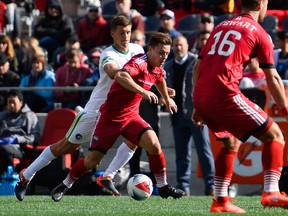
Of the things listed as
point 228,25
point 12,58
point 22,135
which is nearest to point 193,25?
point 12,58

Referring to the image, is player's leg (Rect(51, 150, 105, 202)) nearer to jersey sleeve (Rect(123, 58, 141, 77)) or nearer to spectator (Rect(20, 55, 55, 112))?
jersey sleeve (Rect(123, 58, 141, 77))

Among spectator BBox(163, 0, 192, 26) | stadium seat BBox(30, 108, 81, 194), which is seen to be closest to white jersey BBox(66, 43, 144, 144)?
stadium seat BBox(30, 108, 81, 194)

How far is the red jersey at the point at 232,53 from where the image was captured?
8820mm

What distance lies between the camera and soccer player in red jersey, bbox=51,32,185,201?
10.7 metres

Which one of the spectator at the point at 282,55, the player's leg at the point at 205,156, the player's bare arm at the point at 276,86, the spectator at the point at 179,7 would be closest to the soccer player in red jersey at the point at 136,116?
the player's bare arm at the point at 276,86

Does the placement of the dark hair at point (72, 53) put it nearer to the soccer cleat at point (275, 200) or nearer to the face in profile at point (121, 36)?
the face in profile at point (121, 36)

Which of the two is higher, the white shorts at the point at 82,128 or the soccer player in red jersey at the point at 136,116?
the soccer player in red jersey at the point at 136,116

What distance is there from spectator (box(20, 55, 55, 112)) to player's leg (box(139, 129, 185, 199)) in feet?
17.9

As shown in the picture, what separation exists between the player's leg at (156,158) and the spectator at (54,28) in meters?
8.20

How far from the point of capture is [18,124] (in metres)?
15.3

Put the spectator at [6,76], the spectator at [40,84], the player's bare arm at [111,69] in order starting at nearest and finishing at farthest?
the player's bare arm at [111,69], the spectator at [40,84], the spectator at [6,76]

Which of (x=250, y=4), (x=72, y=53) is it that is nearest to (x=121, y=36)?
(x=250, y=4)

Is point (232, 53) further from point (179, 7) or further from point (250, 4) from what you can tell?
point (179, 7)

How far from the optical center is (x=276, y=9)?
63.9 ft
